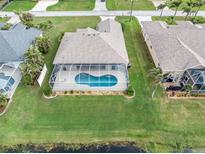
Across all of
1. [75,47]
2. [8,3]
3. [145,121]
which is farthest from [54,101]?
[8,3]

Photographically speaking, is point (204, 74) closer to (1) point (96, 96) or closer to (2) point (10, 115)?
(1) point (96, 96)

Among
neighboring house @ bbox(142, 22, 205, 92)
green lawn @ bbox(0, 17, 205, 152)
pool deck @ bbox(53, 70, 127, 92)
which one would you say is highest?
neighboring house @ bbox(142, 22, 205, 92)

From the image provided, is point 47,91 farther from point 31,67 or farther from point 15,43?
point 15,43

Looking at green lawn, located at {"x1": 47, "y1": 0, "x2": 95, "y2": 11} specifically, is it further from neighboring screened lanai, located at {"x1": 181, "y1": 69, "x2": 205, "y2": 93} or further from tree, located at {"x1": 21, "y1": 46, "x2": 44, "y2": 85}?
neighboring screened lanai, located at {"x1": 181, "y1": 69, "x2": 205, "y2": 93}

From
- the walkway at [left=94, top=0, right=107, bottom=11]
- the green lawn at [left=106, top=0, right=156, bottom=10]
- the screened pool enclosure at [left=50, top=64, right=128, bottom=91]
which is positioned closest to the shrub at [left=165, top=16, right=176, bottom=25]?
the green lawn at [left=106, top=0, right=156, bottom=10]

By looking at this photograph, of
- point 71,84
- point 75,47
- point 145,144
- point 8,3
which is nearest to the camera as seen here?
point 145,144

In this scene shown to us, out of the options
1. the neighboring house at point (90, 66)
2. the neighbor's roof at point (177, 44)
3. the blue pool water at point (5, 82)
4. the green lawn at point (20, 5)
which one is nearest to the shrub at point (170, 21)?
the neighbor's roof at point (177, 44)

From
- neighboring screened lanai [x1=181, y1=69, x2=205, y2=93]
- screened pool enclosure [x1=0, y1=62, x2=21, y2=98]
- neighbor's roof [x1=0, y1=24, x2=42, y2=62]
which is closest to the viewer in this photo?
neighboring screened lanai [x1=181, y1=69, x2=205, y2=93]
